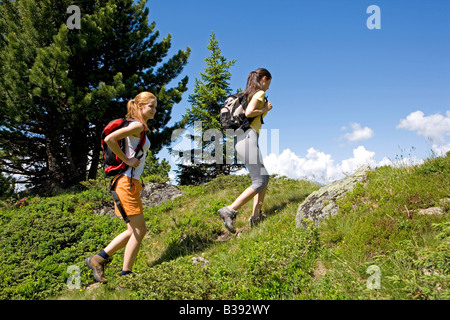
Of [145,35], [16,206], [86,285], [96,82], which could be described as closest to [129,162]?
[86,285]

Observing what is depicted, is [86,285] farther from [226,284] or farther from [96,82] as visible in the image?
[96,82]

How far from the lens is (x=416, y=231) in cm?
337

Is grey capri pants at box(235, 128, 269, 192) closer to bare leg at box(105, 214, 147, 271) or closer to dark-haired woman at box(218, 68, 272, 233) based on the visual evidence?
dark-haired woman at box(218, 68, 272, 233)

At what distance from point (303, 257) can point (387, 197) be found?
1.62 m

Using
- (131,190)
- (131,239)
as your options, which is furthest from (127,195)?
(131,239)

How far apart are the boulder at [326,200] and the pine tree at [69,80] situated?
901 centimetres

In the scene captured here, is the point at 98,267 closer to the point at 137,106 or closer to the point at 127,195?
the point at 127,195

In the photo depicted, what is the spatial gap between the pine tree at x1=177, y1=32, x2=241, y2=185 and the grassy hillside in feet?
35.7

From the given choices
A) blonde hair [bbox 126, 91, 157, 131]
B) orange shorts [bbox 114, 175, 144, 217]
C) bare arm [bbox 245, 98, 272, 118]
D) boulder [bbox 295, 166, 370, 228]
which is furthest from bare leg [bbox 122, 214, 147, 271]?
boulder [bbox 295, 166, 370, 228]

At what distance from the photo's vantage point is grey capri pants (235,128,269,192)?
467cm

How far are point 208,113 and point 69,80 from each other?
8.81 meters

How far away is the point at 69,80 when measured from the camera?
10641 millimetres

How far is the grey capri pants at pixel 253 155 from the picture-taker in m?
4.67

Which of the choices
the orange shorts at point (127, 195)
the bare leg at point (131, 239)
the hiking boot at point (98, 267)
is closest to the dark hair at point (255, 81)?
the orange shorts at point (127, 195)
